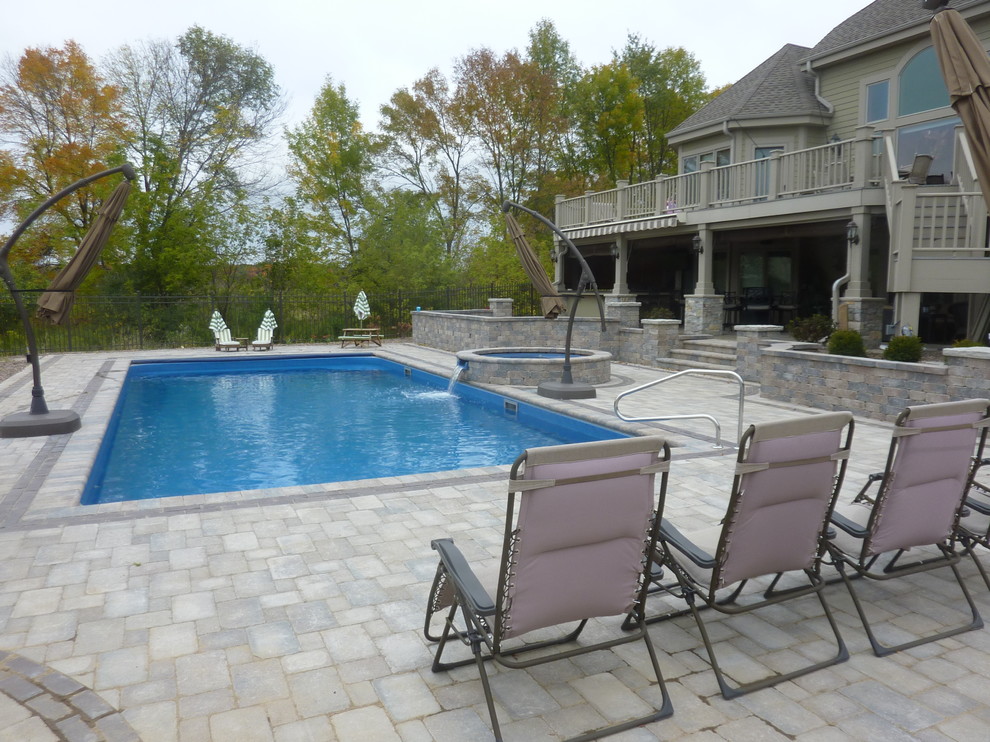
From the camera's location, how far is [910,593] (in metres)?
3.81

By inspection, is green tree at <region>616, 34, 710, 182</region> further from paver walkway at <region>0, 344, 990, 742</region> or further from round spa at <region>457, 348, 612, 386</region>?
paver walkway at <region>0, 344, 990, 742</region>

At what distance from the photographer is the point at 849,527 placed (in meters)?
3.36

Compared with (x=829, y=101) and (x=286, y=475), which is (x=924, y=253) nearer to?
(x=829, y=101)

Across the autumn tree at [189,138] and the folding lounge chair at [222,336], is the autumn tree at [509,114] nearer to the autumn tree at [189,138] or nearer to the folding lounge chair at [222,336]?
the autumn tree at [189,138]

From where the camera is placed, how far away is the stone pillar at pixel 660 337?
46.8ft

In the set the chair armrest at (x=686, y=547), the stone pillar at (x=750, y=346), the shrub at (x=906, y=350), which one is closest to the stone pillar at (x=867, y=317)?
the stone pillar at (x=750, y=346)

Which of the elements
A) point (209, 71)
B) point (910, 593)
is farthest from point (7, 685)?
point (209, 71)

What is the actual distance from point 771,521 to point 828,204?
A: 1118 cm

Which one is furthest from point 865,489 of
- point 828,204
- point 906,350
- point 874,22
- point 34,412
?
point 874,22

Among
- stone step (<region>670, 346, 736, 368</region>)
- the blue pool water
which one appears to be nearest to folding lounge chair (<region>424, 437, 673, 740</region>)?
the blue pool water

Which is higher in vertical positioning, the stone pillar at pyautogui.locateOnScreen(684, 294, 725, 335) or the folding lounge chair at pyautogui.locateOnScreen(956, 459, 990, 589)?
the stone pillar at pyautogui.locateOnScreen(684, 294, 725, 335)

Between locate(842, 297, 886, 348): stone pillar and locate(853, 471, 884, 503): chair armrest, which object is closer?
locate(853, 471, 884, 503): chair armrest

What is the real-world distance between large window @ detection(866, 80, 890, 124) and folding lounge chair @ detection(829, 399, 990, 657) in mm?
13413

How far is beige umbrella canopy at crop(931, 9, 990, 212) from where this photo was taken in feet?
12.7
